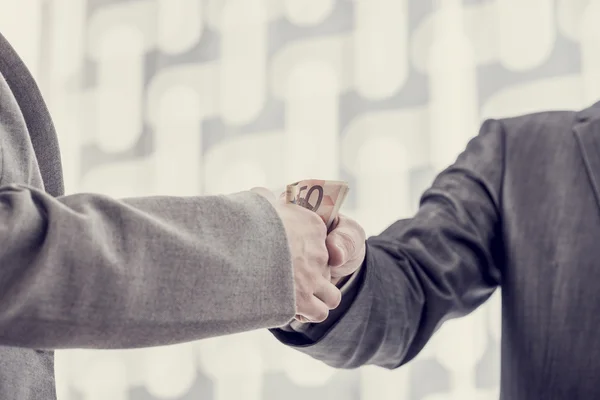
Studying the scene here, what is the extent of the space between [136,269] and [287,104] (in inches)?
49.1

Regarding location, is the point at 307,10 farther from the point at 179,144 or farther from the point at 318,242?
the point at 318,242

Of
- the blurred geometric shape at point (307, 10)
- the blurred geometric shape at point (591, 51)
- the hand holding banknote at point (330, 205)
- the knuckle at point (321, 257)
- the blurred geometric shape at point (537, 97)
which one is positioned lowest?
the knuckle at point (321, 257)

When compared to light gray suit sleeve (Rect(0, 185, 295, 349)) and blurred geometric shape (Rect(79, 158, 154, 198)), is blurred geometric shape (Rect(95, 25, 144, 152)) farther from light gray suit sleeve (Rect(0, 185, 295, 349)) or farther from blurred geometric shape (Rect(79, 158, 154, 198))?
light gray suit sleeve (Rect(0, 185, 295, 349))

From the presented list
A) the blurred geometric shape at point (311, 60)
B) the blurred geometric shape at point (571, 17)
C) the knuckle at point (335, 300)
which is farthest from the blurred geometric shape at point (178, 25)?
the knuckle at point (335, 300)

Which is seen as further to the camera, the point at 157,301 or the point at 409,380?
the point at 409,380

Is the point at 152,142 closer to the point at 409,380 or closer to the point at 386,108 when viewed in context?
the point at 386,108

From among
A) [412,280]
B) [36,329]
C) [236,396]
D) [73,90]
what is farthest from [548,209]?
[73,90]

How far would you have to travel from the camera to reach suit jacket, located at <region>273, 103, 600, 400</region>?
111 centimetres

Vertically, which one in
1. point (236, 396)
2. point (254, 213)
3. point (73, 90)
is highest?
point (73, 90)

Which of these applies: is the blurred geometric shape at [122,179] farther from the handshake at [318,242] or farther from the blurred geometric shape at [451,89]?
the handshake at [318,242]

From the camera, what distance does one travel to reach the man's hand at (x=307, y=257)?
0.90 meters

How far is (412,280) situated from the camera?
3.93 ft

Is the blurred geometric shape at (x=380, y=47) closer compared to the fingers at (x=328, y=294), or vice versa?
the fingers at (x=328, y=294)

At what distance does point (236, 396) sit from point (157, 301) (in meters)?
1.18
